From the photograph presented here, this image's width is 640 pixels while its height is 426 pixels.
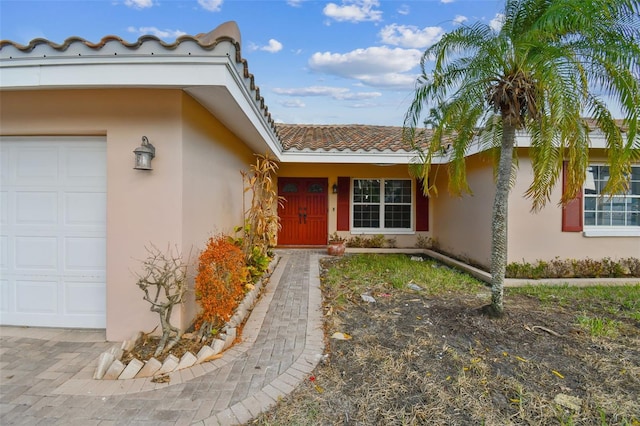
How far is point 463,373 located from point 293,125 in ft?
42.4

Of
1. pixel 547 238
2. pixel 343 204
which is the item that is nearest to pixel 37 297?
pixel 343 204

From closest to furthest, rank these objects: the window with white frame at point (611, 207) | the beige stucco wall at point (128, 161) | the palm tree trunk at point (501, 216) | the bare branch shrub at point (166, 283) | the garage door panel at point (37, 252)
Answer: the bare branch shrub at point (166, 283) → the beige stucco wall at point (128, 161) → the garage door panel at point (37, 252) → the palm tree trunk at point (501, 216) → the window with white frame at point (611, 207)

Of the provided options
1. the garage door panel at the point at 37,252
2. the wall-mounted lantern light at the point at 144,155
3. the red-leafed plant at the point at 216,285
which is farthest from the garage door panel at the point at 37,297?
the wall-mounted lantern light at the point at 144,155

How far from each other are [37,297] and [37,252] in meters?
0.62

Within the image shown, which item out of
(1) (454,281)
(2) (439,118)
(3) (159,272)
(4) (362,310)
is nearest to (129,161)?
(3) (159,272)

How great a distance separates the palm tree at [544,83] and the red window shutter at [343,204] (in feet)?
19.9

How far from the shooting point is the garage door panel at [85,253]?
3848 mm

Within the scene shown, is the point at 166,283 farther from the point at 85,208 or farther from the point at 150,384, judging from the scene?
the point at 85,208

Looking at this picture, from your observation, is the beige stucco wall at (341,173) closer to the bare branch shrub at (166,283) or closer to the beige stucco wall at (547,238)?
the beige stucco wall at (547,238)

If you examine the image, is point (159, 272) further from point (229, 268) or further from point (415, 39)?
point (415, 39)

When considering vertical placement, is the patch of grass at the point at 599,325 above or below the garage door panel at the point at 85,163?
below

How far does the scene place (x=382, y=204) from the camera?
36.1 feet

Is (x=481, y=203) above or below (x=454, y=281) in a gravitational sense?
above

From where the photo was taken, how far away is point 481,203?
25.3ft
